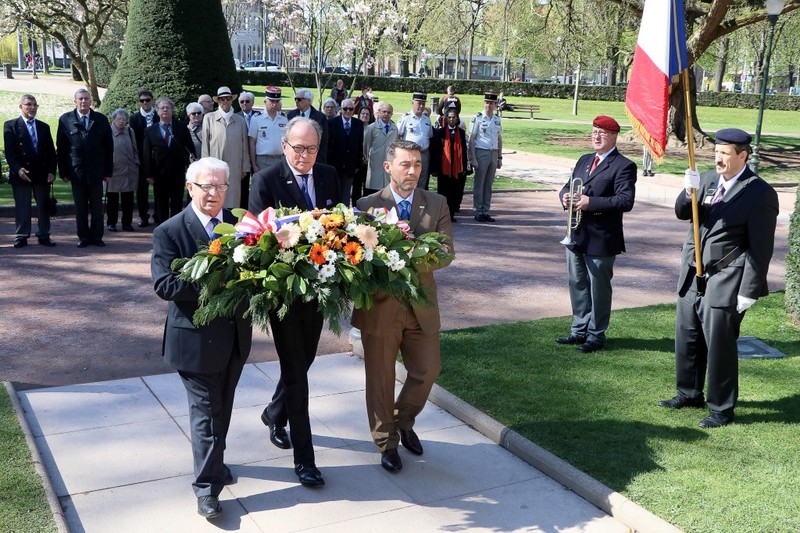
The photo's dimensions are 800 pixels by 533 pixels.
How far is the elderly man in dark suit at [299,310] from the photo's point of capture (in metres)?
5.03

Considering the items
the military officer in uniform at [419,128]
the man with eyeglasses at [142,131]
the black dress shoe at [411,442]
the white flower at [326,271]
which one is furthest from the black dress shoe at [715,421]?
the man with eyeglasses at [142,131]

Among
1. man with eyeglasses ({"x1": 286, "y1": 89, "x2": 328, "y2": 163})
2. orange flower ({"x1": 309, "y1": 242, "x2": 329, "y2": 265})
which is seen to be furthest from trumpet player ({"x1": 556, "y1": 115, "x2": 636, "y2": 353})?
man with eyeglasses ({"x1": 286, "y1": 89, "x2": 328, "y2": 163})

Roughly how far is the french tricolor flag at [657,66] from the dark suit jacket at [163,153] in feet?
27.4

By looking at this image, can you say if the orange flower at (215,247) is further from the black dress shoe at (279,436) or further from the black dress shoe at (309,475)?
the black dress shoe at (279,436)

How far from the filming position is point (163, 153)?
1309 cm

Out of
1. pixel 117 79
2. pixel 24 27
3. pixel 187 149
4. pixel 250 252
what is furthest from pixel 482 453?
pixel 24 27

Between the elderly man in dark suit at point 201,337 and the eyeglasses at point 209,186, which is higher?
the eyeglasses at point 209,186

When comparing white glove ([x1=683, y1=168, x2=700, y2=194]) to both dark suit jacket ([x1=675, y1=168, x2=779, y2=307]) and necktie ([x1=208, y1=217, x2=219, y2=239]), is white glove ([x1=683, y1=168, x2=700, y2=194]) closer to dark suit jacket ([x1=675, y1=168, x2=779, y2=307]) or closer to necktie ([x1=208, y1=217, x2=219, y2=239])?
dark suit jacket ([x1=675, y1=168, x2=779, y2=307])

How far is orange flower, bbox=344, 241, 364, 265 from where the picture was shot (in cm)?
451

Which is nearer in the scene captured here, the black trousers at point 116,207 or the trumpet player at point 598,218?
the trumpet player at point 598,218

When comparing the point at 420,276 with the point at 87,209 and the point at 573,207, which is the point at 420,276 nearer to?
the point at 573,207

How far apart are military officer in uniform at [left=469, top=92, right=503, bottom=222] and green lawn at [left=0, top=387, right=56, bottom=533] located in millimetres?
10298

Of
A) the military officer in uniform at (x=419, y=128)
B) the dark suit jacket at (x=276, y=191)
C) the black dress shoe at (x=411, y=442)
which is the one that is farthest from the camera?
the military officer in uniform at (x=419, y=128)

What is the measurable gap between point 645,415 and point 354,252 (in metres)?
2.98
